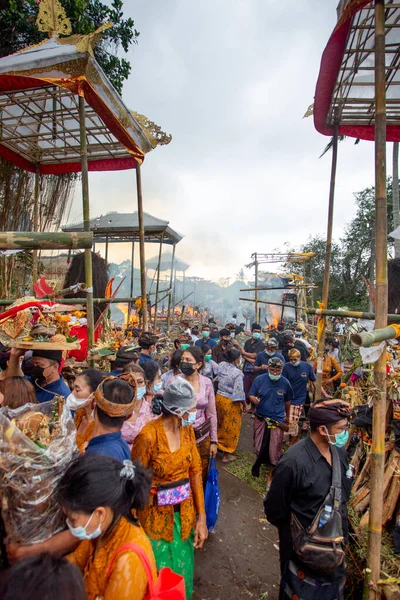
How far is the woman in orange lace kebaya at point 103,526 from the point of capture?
141 centimetres

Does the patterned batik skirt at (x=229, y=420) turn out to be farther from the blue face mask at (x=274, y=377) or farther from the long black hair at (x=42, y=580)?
the long black hair at (x=42, y=580)

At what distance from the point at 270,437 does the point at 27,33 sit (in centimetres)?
928

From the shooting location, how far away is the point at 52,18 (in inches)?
143

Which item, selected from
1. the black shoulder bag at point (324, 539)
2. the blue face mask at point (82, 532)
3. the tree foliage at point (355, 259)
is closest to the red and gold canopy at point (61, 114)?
the blue face mask at point (82, 532)

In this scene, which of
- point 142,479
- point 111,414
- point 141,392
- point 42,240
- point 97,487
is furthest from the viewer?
point 141,392

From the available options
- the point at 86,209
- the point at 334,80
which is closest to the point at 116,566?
the point at 86,209

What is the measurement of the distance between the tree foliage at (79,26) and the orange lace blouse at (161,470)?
6.91m

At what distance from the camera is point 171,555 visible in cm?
255

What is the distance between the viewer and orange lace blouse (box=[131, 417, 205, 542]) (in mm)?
A: 2555

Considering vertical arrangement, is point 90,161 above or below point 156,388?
above

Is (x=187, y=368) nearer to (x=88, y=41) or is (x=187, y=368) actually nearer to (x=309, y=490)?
(x=309, y=490)

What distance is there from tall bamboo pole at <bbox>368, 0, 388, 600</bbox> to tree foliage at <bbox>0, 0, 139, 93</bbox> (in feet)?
18.6

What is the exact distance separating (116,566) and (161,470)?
1.17 m

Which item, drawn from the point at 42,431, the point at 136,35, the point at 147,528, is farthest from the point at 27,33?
the point at 147,528
